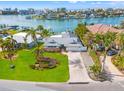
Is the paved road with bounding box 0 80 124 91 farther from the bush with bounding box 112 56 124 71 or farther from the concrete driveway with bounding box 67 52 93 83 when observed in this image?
the bush with bounding box 112 56 124 71

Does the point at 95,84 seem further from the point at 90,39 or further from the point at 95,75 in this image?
the point at 90,39

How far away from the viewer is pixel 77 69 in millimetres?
30328

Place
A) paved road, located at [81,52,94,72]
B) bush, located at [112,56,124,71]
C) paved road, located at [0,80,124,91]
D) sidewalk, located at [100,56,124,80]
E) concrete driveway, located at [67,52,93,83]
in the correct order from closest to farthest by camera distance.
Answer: paved road, located at [0,80,124,91]
concrete driveway, located at [67,52,93,83]
sidewalk, located at [100,56,124,80]
bush, located at [112,56,124,71]
paved road, located at [81,52,94,72]

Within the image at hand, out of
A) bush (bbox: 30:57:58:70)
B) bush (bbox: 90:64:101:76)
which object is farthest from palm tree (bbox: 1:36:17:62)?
bush (bbox: 90:64:101:76)

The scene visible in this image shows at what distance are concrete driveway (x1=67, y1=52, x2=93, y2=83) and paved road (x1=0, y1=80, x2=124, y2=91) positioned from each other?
1.04 m

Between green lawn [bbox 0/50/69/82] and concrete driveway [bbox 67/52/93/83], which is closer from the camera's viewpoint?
concrete driveway [bbox 67/52/93/83]

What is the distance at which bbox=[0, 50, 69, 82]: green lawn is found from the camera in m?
27.6

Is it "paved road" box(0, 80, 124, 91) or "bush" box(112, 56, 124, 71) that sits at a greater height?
"bush" box(112, 56, 124, 71)

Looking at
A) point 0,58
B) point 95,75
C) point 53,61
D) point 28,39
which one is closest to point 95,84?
point 95,75

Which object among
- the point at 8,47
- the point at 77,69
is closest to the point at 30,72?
the point at 77,69

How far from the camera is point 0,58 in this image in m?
34.4

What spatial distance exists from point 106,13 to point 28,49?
92.7 meters

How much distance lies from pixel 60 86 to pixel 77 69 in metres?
5.17

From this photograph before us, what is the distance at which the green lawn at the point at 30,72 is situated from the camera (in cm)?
2761
